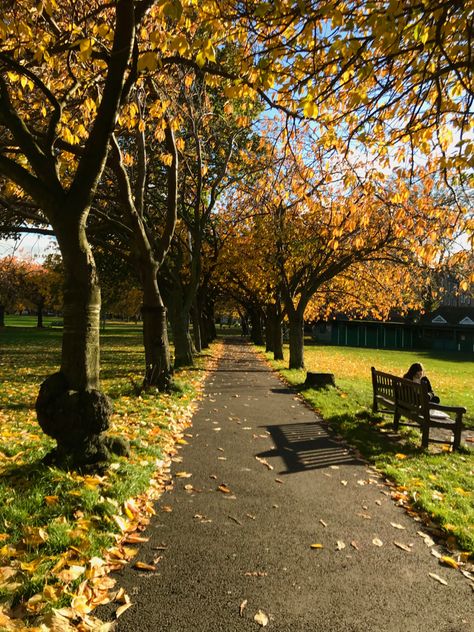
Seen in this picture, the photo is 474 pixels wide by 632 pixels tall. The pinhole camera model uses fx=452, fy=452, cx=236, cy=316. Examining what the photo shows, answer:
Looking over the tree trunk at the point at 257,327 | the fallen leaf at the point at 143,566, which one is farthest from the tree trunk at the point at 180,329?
the tree trunk at the point at 257,327

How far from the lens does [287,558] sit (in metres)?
3.49

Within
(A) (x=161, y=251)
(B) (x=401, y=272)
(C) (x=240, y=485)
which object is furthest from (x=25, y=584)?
(B) (x=401, y=272)

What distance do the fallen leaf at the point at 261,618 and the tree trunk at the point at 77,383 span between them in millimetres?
2598

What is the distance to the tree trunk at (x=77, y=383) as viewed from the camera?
186 inches

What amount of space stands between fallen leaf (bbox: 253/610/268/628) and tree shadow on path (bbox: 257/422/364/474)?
2.70 m

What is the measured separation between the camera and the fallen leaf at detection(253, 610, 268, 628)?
8.96ft

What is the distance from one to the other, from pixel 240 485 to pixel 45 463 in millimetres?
2116

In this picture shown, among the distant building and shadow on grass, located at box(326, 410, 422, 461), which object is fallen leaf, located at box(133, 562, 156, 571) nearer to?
shadow on grass, located at box(326, 410, 422, 461)

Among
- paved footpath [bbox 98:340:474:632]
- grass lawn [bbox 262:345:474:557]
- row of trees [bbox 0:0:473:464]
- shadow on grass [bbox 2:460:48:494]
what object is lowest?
grass lawn [bbox 262:345:474:557]

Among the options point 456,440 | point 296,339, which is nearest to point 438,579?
point 456,440

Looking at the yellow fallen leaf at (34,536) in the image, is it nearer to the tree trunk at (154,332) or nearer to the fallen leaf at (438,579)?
the fallen leaf at (438,579)

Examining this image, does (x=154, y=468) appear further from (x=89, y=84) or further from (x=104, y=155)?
(x=89, y=84)

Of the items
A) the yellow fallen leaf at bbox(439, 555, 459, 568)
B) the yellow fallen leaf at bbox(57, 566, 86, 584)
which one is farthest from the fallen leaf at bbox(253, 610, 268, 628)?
the yellow fallen leaf at bbox(439, 555, 459, 568)

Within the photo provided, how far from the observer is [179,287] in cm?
1619
